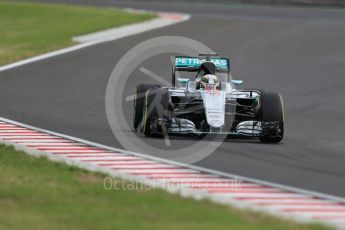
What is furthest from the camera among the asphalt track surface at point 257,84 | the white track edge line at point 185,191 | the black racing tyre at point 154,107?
the black racing tyre at point 154,107

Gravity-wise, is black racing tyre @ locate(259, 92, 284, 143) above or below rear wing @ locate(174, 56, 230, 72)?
below

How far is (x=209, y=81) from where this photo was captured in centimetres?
1795

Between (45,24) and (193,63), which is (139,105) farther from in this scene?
(45,24)

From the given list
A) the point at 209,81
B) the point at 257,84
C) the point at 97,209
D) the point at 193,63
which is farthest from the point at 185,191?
the point at 257,84

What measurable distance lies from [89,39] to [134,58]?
15.9 feet

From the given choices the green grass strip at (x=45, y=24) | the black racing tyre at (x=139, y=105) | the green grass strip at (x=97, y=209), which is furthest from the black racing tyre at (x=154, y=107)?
the green grass strip at (x=45, y=24)

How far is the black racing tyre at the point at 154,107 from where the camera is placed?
1698 centimetres

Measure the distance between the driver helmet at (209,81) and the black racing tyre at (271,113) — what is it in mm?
981

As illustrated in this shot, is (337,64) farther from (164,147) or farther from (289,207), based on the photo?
(289,207)

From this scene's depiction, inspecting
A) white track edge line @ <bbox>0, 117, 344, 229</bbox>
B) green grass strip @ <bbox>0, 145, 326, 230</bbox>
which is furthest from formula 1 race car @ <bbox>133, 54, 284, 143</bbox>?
green grass strip @ <bbox>0, 145, 326, 230</bbox>

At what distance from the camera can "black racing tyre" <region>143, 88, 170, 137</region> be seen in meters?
17.0

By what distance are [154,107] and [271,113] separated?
2.12 m

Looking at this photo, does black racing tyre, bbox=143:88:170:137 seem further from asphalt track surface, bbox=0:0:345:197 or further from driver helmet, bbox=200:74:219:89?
driver helmet, bbox=200:74:219:89

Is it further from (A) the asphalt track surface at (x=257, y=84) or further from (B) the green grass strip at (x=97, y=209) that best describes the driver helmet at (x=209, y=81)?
(B) the green grass strip at (x=97, y=209)
